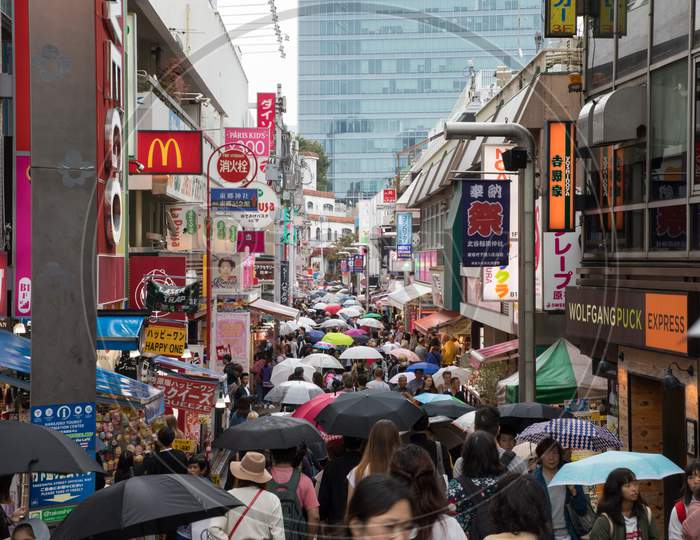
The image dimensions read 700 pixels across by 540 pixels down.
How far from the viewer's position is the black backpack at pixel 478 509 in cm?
680

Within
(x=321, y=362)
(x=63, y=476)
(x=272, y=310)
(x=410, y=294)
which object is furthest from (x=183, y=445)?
(x=410, y=294)

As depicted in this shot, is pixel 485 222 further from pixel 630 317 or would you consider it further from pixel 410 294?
pixel 410 294

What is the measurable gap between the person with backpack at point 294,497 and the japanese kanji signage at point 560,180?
29.8 ft

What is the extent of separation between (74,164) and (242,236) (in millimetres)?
27831

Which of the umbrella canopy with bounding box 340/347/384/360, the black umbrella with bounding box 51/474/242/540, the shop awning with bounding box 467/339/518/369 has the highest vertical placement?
the black umbrella with bounding box 51/474/242/540

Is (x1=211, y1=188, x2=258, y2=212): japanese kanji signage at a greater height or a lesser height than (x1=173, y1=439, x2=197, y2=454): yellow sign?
greater

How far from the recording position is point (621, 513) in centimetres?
732

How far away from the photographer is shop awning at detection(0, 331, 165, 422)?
11.4 m

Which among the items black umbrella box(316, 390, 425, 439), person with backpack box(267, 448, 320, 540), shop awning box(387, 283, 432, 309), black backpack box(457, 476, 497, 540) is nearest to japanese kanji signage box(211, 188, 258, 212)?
shop awning box(387, 283, 432, 309)

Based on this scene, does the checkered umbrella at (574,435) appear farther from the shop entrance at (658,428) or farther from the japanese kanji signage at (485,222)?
the japanese kanji signage at (485,222)

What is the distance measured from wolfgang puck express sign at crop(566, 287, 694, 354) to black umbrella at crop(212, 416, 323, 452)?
467 cm

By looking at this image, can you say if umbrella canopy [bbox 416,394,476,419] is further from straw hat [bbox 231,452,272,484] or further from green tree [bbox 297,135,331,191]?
green tree [bbox 297,135,331,191]

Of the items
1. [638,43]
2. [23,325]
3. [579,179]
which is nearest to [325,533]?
[23,325]

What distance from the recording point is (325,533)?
785 cm
